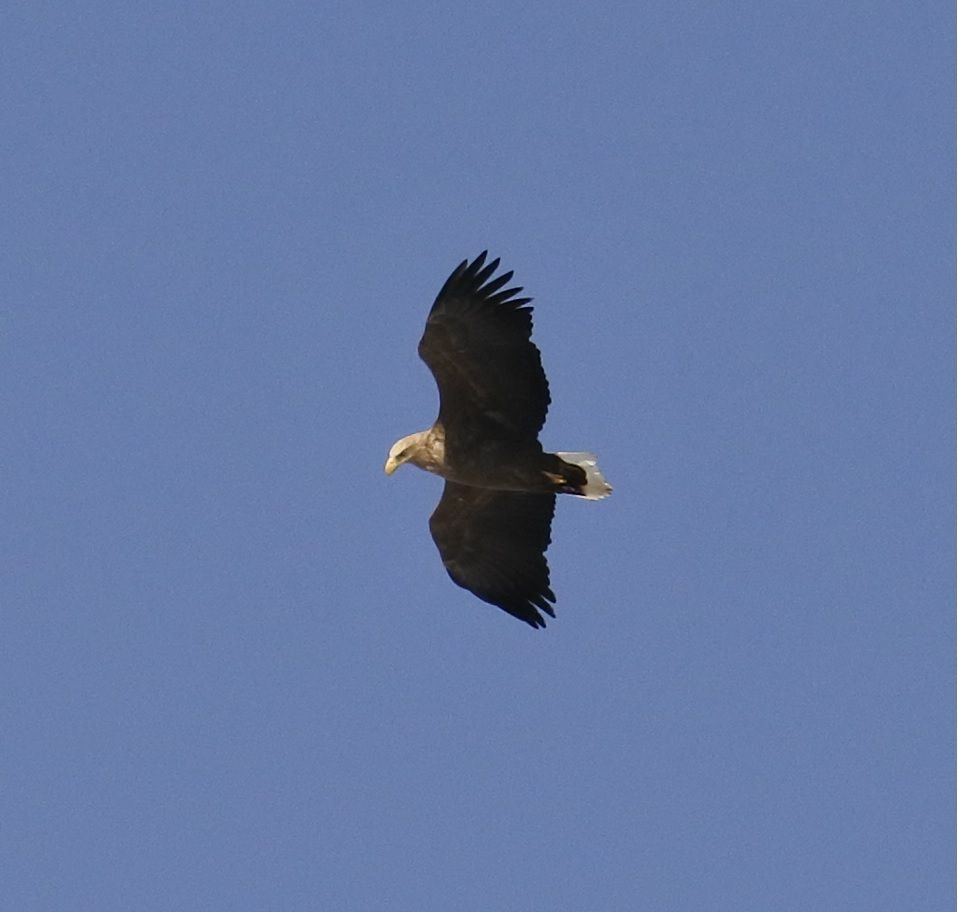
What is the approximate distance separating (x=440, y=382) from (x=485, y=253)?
1163mm

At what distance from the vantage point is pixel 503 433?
849 inches

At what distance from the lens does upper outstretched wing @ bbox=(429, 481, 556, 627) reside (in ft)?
73.8

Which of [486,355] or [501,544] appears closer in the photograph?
[486,355]

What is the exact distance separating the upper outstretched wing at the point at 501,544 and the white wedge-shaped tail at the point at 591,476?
30.3 inches

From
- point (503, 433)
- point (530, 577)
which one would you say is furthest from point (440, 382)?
point (530, 577)

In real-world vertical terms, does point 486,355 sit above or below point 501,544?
above

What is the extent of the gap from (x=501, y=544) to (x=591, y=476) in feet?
4.35

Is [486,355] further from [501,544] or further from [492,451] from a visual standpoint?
[501,544]

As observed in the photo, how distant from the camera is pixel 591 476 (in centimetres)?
2167

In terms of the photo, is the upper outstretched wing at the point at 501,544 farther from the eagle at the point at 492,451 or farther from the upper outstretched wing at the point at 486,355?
the upper outstretched wing at the point at 486,355

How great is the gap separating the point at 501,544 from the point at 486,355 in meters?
2.07

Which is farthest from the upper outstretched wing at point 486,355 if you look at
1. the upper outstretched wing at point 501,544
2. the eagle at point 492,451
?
the upper outstretched wing at point 501,544

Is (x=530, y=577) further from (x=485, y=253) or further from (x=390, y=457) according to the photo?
(x=485, y=253)

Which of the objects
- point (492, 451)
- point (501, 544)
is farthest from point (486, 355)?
point (501, 544)
